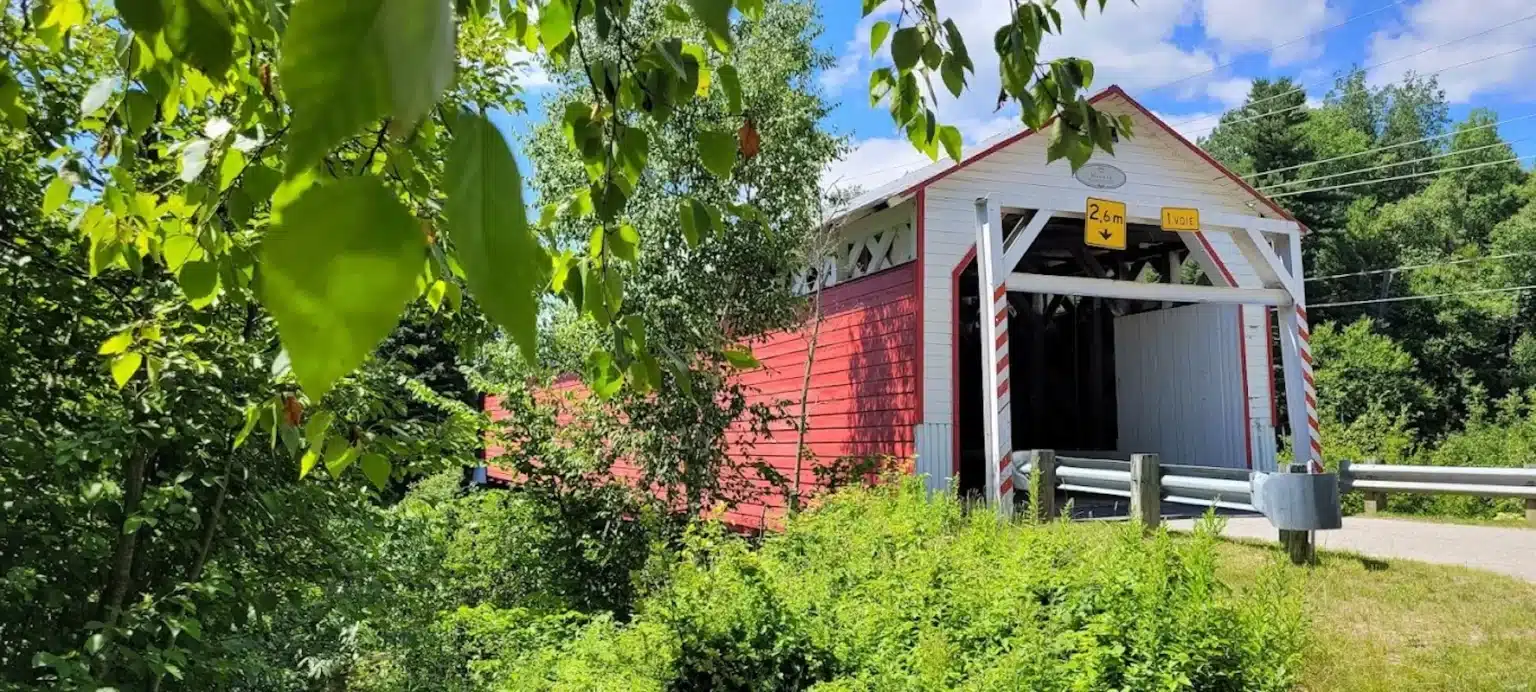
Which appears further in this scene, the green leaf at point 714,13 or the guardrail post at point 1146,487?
the guardrail post at point 1146,487

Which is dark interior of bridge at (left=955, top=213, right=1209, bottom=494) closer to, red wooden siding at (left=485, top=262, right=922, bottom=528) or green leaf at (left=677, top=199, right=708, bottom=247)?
red wooden siding at (left=485, top=262, right=922, bottom=528)

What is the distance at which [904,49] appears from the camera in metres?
1.39

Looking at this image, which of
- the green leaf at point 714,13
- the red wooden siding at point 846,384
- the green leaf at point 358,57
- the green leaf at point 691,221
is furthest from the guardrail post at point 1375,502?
the green leaf at point 358,57

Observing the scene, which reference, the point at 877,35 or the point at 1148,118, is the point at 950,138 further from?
the point at 1148,118

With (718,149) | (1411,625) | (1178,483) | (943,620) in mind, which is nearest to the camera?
(718,149)

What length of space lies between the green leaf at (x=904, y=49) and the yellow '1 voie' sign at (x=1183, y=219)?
8062 millimetres

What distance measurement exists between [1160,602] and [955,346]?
614cm

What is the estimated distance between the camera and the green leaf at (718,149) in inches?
46.3

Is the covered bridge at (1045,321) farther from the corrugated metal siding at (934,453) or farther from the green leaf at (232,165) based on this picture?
the green leaf at (232,165)

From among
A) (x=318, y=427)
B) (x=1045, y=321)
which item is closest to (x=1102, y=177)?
(x=1045, y=321)

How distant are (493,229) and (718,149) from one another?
35.0 inches

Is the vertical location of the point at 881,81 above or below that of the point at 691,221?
above

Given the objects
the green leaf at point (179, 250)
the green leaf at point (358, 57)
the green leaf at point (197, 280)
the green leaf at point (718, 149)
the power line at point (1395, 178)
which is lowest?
the green leaf at point (358, 57)

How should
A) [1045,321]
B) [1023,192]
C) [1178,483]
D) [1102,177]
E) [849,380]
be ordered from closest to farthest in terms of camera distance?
[1178,483], [1023,192], [1102,177], [849,380], [1045,321]
